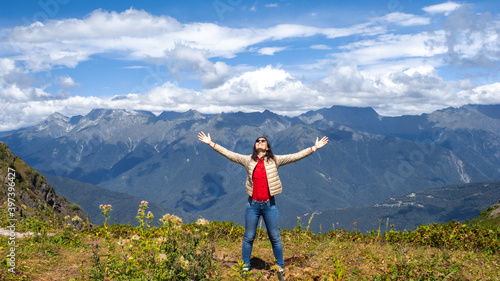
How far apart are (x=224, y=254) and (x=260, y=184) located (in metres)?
2.89

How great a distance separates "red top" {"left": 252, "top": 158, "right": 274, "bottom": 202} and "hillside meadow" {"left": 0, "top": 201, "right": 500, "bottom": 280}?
4.07 feet

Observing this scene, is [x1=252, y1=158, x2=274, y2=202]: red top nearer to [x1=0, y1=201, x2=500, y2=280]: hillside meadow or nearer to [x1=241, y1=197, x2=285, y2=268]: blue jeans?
[x1=241, y1=197, x2=285, y2=268]: blue jeans

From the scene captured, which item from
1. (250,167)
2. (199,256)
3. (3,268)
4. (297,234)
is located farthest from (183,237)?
(297,234)

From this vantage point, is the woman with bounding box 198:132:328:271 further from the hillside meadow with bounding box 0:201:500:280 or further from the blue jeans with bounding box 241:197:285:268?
the hillside meadow with bounding box 0:201:500:280

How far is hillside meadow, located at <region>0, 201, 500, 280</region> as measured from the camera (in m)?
6.00

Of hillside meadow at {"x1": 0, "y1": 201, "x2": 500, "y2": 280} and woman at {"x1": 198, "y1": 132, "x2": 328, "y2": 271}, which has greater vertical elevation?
woman at {"x1": 198, "y1": 132, "x2": 328, "y2": 271}

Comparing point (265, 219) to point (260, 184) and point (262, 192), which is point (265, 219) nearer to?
point (262, 192)

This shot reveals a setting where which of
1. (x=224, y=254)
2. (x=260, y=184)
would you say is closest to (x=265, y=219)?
(x=260, y=184)

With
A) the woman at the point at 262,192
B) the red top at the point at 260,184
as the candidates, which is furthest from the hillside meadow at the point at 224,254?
the red top at the point at 260,184

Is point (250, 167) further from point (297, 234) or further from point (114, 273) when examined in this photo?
point (297, 234)

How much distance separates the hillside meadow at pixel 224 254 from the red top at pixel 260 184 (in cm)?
124

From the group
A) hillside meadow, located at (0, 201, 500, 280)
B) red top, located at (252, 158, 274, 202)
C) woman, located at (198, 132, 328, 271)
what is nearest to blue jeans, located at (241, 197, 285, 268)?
woman, located at (198, 132, 328, 271)

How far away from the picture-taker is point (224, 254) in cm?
920

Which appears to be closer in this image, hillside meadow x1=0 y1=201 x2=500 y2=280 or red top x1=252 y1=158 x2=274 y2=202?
hillside meadow x1=0 y1=201 x2=500 y2=280
